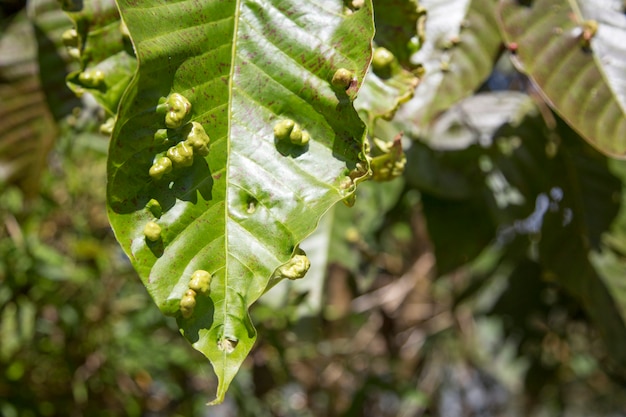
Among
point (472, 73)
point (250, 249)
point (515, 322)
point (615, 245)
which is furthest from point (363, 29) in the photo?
point (515, 322)

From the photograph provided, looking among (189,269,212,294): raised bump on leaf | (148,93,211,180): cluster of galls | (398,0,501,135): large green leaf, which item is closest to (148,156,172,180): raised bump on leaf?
(148,93,211,180): cluster of galls

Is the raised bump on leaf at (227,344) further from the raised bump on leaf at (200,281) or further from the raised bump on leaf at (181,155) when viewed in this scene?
the raised bump on leaf at (181,155)

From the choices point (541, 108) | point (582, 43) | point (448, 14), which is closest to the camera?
point (582, 43)

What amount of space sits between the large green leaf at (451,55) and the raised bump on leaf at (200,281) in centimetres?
54

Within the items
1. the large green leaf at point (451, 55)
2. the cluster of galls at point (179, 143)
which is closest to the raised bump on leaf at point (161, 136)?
the cluster of galls at point (179, 143)

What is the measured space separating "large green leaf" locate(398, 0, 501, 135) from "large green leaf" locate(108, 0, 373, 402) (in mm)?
380

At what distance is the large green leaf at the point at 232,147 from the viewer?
1.96 feet

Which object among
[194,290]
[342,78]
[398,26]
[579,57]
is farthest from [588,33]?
[194,290]

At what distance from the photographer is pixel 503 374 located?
13.8 ft

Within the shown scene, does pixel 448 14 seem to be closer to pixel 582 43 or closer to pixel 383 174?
pixel 582 43

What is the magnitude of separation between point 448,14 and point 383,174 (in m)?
0.45

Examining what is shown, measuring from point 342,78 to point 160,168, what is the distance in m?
0.20

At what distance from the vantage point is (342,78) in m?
0.64

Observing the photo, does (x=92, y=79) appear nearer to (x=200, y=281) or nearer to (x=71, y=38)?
(x=71, y=38)
